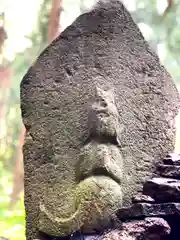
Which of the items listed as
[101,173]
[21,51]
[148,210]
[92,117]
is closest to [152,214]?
[148,210]

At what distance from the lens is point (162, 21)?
399 centimetres

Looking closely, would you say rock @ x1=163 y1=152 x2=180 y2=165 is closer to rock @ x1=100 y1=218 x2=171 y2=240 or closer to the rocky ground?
the rocky ground

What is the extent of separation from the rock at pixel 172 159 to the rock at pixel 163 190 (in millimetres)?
125

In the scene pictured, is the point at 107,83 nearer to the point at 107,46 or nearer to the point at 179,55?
the point at 107,46

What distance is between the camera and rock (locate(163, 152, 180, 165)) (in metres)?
1.94

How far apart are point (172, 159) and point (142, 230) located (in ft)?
1.32

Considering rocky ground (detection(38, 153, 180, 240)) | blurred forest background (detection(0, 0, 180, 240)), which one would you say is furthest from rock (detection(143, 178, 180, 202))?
blurred forest background (detection(0, 0, 180, 240))

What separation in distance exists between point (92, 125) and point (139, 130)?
0.85 feet

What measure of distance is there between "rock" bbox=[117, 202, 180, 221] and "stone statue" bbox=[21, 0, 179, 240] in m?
0.05

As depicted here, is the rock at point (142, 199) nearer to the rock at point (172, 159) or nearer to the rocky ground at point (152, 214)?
the rocky ground at point (152, 214)

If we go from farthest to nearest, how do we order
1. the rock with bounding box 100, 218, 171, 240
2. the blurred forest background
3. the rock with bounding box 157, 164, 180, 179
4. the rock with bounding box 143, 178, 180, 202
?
the blurred forest background → the rock with bounding box 157, 164, 180, 179 → the rock with bounding box 143, 178, 180, 202 → the rock with bounding box 100, 218, 171, 240

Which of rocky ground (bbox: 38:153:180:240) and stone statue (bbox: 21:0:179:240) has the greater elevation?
stone statue (bbox: 21:0:179:240)

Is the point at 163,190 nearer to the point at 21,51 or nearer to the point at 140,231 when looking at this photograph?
the point at 140,231

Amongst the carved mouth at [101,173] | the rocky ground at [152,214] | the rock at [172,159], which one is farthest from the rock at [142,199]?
the rock at [172,159]
